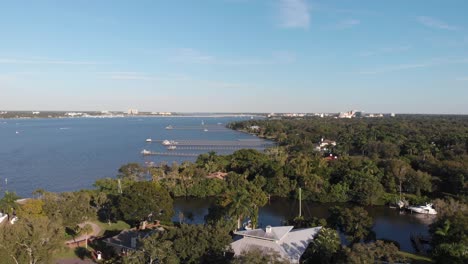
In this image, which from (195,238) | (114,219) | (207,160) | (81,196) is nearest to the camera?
(195,238)

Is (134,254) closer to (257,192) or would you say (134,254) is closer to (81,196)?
(81,196)

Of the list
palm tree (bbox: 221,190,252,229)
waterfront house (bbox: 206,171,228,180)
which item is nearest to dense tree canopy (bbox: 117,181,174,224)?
palm tree (bbox: 221,190,252,229)

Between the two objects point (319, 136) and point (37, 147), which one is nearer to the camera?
point (37, 147)

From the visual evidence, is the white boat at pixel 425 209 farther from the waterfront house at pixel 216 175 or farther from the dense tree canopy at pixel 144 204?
the dense tree canopy at pixel 144 204

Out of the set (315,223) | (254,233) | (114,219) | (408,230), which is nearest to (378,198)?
(408,230)

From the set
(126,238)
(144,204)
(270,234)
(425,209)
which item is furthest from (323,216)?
(126,238)

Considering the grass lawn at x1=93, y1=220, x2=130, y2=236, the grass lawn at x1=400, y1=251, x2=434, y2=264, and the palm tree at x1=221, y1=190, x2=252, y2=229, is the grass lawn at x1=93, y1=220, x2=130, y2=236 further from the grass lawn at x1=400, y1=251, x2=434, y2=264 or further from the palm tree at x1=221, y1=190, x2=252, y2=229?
the grass lawn at x1=400, y1=251, x2=434, y2=264
